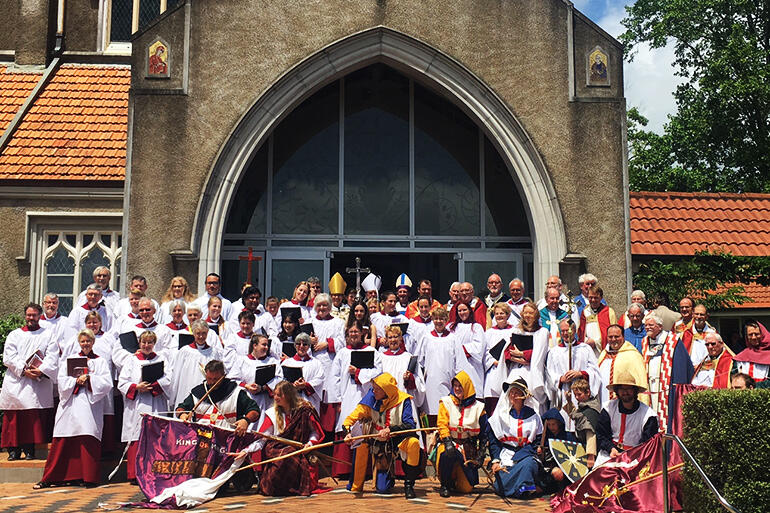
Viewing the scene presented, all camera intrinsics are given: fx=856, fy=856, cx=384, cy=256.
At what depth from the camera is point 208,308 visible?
1138 cm

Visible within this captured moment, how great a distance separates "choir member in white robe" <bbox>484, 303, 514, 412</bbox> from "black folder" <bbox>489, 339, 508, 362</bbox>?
1.2 inches

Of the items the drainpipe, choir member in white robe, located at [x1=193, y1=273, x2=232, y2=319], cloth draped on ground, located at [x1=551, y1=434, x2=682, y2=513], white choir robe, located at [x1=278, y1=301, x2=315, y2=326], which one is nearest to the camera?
cloth draped on ground, located at [x1=551, y1=434, x2=682, y2=513]

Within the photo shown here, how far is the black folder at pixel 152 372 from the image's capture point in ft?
32.8

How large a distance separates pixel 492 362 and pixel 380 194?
515cm

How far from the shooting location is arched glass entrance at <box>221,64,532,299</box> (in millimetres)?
14719

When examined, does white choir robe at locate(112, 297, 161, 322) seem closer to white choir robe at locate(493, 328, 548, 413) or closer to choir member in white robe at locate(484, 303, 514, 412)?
choir member in white robe at locate(484, 303, 514, 412)

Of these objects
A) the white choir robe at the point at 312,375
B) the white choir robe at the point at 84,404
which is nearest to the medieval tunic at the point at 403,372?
the white choir robe at the point at 312,375

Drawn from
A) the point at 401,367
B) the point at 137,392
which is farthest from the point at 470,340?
the point at 137,392

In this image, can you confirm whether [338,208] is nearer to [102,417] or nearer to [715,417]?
[102,417]

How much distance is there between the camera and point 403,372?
10195 millimetres

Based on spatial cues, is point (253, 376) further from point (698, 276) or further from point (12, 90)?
point (12, 90)

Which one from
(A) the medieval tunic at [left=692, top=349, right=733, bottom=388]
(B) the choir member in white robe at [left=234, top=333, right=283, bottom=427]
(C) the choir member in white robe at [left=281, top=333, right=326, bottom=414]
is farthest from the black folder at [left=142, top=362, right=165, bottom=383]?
(A) the medieval tunic at [left=692, top=349, right=733, bottom=388]

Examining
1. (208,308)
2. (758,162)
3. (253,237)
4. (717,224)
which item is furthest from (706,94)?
(208,308)

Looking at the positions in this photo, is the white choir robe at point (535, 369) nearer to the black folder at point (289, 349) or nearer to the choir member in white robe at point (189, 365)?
the black folder at point (289, 349)
